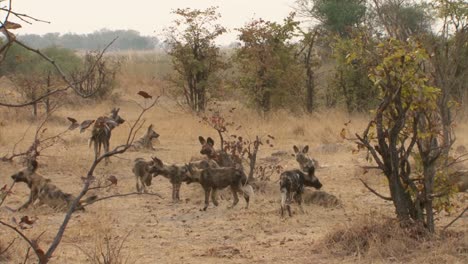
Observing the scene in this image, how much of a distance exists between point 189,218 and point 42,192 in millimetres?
1910

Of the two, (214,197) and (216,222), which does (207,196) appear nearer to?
(214,197)

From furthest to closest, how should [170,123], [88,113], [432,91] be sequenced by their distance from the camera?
[88,113] → [170,123] → [432,91]

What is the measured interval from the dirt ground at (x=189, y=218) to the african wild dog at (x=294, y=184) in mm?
166

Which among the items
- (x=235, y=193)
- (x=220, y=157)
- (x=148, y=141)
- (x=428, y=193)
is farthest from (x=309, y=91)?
(x=428, y=193)

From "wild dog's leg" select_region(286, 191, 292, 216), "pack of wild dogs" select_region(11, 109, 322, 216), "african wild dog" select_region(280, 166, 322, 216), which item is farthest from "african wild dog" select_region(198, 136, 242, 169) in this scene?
"wild dog's leg" select_region(286, 191, 292, 216)

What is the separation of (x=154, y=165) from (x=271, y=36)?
451 inches

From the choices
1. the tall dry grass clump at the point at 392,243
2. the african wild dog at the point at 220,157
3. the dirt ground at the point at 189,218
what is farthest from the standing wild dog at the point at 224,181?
the tall dry grass clump at the point at 392,243

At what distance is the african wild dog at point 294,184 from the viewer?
7.92m

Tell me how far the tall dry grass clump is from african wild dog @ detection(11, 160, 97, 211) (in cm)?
356

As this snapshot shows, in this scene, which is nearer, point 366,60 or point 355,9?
point 366,60

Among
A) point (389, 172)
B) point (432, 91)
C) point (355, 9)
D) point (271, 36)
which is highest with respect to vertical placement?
point (355, 9)

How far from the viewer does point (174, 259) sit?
19.8 feet

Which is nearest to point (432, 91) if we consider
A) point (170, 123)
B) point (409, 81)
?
point (409, 81)

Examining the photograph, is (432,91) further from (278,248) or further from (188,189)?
(188,189)
